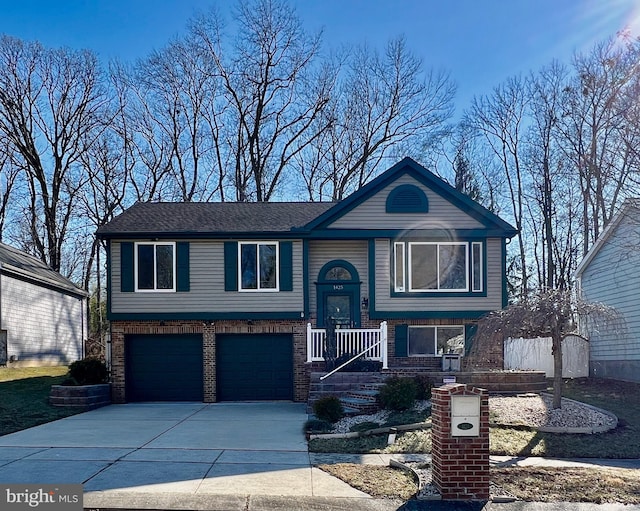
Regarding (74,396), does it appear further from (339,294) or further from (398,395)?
(398,395)

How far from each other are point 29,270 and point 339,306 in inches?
517

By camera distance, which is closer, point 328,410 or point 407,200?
point 328,410

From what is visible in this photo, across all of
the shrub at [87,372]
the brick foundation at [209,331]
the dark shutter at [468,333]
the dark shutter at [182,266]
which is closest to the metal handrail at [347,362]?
the brick foundation at [209,331]

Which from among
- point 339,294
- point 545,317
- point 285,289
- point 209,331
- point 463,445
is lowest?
point 463,445

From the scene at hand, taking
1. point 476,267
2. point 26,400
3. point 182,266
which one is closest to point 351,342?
point 476,267

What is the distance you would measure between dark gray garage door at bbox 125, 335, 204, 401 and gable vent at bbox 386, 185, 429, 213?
6.66 m

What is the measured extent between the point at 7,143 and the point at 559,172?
2696cm

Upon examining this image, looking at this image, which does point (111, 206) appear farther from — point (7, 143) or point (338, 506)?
point (338, 506)

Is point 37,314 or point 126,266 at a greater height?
Answer: point 126,266

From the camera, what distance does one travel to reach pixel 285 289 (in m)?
Answer: 17.9

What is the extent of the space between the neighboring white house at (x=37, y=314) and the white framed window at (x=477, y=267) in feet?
51.1

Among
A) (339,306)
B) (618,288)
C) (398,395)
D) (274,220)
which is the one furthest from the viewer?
(618,288)

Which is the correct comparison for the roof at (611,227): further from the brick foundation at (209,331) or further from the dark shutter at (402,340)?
the brick foundation at (209,331)

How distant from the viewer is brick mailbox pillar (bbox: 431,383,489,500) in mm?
7273
